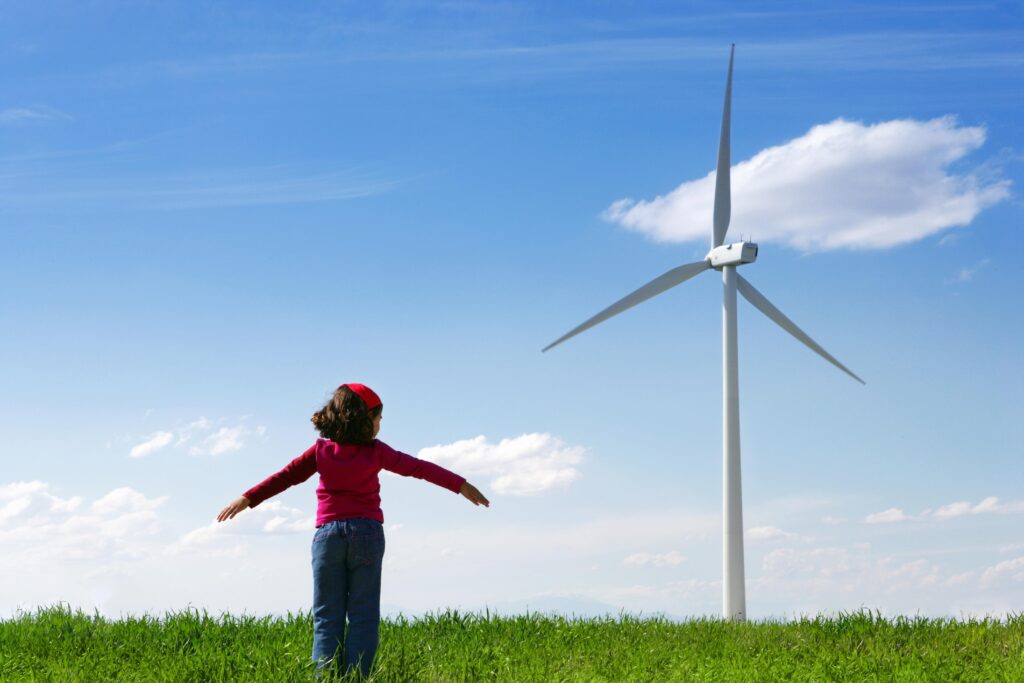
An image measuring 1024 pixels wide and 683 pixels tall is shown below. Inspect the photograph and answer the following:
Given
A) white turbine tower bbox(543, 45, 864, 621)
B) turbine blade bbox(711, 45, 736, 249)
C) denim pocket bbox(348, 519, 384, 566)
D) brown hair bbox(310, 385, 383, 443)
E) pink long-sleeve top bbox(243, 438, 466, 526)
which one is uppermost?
turbine blade bbox(711, 45, 736, 249)

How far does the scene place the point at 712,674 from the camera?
9.57 meters

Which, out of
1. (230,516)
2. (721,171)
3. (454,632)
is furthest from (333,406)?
(721,171)

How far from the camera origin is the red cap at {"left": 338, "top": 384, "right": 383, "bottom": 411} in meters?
8.30

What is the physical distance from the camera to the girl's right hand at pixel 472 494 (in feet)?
27.2

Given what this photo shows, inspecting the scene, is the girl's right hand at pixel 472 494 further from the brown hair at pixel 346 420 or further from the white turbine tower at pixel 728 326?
the white turbine tower at pixel 728 326

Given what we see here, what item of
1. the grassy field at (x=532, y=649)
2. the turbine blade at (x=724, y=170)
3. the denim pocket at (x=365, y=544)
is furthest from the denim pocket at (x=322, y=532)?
the turbine blade at (x=724, y=170)

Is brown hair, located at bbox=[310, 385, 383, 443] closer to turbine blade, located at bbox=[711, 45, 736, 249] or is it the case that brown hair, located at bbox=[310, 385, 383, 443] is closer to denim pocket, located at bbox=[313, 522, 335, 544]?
denim pocket, located at bbox=[313, 522, 335, 544]


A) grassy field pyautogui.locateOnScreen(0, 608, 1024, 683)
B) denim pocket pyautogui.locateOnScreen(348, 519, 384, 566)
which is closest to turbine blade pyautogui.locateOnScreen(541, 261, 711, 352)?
grassy field pyautogui.locateOnScreen(0, 608, 1024, 683)

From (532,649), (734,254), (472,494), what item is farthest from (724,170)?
(472,494)

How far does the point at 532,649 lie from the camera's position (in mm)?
10766

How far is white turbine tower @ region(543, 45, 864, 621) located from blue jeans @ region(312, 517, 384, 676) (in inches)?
350

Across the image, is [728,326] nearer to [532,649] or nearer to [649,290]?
[649,290]

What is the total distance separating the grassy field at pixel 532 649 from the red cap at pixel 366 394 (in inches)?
81.4

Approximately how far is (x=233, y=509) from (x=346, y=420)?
115 cm
